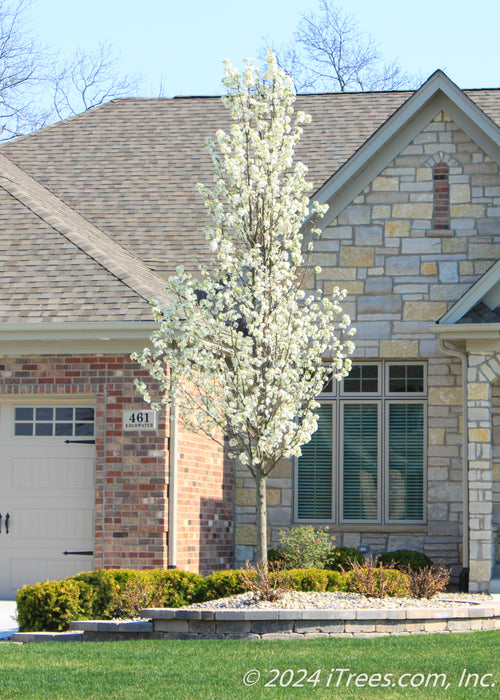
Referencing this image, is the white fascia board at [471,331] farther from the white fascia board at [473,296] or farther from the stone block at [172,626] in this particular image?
the stone block at [172,626]

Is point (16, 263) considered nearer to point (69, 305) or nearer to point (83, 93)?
point (69, 305)

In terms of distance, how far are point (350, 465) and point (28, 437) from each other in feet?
14.1

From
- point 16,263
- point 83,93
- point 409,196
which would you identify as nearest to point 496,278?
point 409,196

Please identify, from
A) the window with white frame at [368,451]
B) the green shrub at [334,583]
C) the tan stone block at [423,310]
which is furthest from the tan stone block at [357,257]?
the green shrub at [334,583]

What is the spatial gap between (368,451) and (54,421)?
422 centimetres

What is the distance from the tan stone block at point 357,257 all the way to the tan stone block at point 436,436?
7.76 ft

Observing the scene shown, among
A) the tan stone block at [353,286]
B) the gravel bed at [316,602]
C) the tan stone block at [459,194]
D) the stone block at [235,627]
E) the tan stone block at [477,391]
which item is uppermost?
the tan stone block at [459,194]

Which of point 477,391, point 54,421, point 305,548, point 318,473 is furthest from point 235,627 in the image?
point 318,473

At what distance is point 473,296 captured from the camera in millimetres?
12945

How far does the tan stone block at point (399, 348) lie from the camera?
14.3 metres

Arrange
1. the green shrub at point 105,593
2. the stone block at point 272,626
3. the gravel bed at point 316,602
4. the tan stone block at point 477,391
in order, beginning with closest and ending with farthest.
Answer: the stone block at point 272,626
the gravel bed at point 316,602
the green shrub at point 105,593
the tan stone block at point 477,391

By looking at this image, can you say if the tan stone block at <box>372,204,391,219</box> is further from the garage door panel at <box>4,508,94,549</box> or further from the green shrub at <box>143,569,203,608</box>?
the green shrub at <box>143,569,203,608</box>

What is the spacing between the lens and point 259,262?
1045 cm

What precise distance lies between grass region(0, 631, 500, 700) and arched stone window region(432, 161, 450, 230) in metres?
6.85
